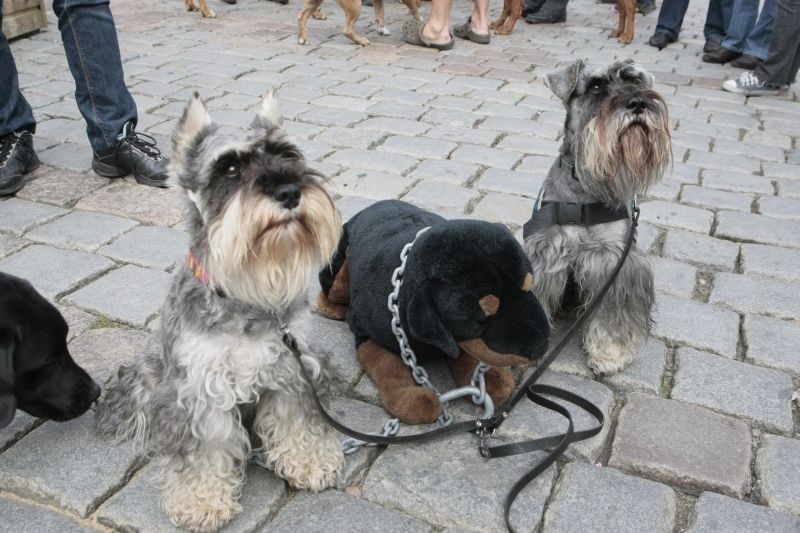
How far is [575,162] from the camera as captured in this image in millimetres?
3377

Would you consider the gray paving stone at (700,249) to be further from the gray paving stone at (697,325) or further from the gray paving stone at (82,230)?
the gray paving stone at (82,230)

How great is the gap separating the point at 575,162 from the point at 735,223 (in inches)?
73.7

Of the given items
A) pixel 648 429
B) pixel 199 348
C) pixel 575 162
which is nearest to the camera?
pixel 199 348

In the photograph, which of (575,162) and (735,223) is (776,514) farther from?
(735,223)

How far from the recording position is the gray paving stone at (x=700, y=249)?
4.21 m

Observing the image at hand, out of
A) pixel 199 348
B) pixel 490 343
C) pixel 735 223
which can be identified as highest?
pixel 199 348

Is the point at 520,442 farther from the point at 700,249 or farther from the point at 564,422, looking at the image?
the point at 700,249

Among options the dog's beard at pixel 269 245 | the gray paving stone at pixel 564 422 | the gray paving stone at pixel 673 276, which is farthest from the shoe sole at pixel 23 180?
the gray paving stone at pixel 673 276

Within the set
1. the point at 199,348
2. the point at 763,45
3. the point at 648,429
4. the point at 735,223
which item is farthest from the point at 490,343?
the point at 763,45

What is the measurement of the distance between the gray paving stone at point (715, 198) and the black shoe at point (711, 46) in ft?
15.9

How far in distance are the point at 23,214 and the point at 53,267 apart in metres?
0.84

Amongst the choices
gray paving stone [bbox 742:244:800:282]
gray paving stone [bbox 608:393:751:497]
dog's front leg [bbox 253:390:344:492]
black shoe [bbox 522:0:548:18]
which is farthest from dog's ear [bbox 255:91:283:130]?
black shoe [bbox 522:0:548:18]

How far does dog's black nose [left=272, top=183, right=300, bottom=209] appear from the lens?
214 centimetres

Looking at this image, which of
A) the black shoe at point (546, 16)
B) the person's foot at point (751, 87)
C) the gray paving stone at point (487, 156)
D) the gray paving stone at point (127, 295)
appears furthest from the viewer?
the black shoe at point (546, 16)
